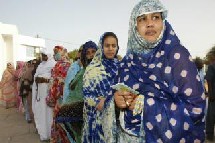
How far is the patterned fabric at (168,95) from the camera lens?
186 cm

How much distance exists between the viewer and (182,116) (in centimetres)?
186

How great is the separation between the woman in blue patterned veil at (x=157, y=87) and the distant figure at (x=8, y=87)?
497 inches

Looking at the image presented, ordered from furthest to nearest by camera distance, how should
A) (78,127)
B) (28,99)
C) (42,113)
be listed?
(28,99), (42,113), (78,127)

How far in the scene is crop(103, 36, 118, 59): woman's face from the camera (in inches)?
153

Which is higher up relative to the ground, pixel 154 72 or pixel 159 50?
pixel 159 50

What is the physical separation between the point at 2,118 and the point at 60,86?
6763 millimetres

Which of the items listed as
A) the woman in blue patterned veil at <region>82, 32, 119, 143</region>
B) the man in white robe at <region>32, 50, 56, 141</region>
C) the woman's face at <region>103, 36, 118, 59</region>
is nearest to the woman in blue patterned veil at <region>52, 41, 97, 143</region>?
the woman in blue patterned veil at <region>82, 32, 119, 143</region>

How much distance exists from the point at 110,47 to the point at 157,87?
6.40 ft

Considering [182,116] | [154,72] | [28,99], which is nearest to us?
[182,116]

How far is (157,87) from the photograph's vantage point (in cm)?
200

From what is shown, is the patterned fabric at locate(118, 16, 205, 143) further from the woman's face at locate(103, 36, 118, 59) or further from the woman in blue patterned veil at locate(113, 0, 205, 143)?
the woman's face at locate(103, 36, 118, 59)

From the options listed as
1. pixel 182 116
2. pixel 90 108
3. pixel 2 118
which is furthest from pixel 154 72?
pixel 2 118

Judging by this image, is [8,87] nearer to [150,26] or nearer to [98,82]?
[98,82]

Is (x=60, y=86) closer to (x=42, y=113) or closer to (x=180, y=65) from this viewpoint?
(x=42, y=113)
